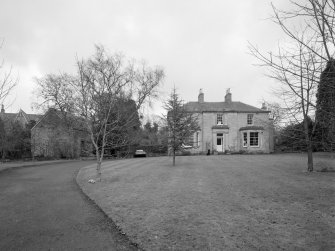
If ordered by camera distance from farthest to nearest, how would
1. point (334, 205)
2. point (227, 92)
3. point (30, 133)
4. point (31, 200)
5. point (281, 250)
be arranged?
point (227, 92) → point (30, 133) → point (31, 200) → point (334, 205) → point (281, 250)

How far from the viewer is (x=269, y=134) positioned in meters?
37.2

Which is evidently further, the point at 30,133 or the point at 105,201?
the point at 30,133

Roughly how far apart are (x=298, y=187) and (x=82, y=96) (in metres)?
11.7

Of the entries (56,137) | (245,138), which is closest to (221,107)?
(245,138)

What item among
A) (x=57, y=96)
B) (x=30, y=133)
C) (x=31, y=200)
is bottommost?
(x=31, y=200)

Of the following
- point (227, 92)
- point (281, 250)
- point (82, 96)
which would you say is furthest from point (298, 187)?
point (227, 92)

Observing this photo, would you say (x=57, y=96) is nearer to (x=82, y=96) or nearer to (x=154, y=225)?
(x=82, y=96)

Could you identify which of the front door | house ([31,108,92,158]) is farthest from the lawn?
the front door

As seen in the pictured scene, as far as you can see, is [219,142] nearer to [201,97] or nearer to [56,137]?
[201,97]

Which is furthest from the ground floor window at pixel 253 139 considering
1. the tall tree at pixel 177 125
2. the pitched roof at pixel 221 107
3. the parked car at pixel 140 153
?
the tall tree at pixel 177 125

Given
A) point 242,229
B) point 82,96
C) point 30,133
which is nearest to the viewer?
Result: point 242,229

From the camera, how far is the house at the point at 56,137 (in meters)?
35.5

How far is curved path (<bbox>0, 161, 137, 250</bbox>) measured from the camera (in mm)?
5477

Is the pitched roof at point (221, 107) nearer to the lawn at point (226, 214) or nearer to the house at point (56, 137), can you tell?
the house at point (56, 137)
